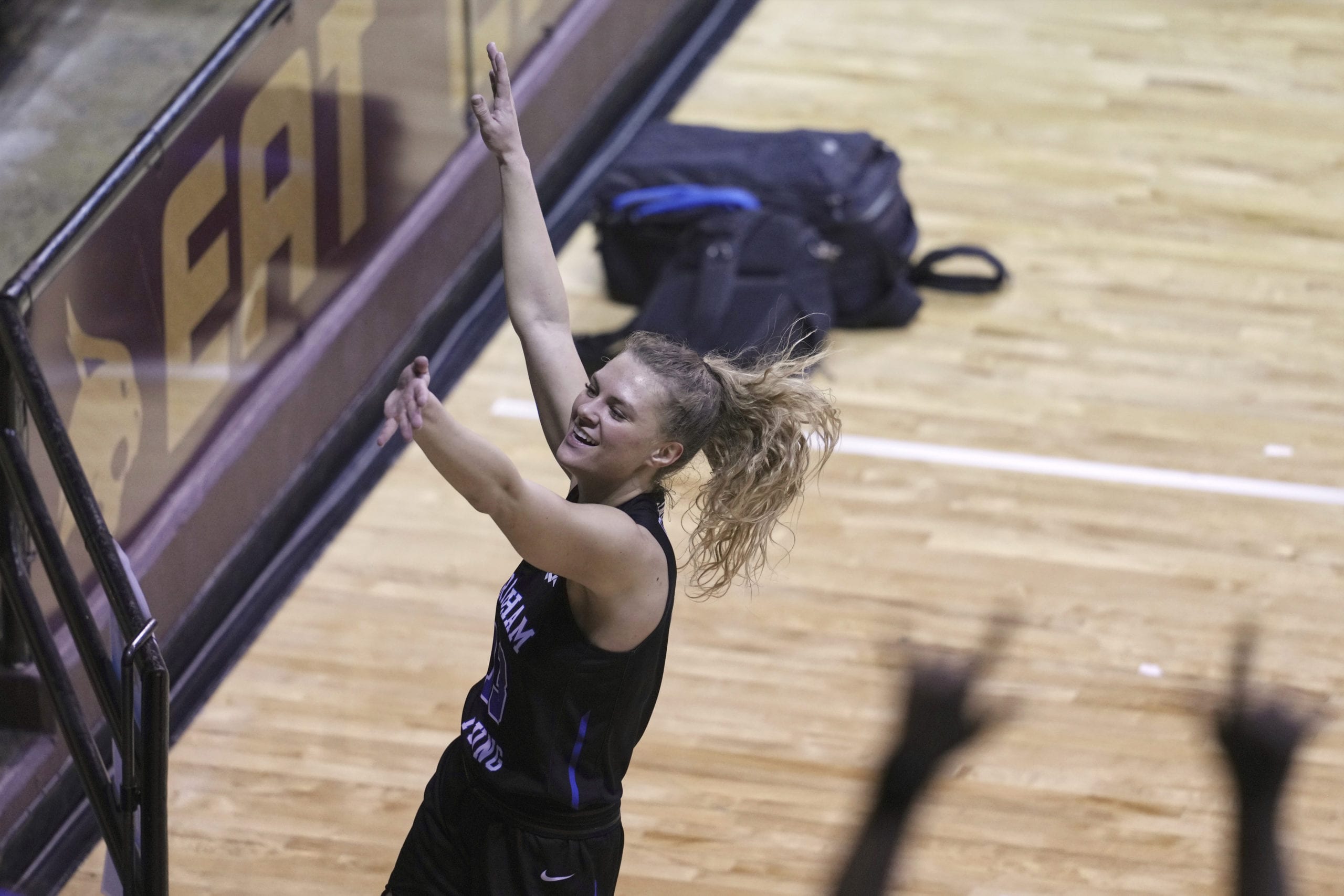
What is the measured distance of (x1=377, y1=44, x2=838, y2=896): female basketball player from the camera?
2.20 m

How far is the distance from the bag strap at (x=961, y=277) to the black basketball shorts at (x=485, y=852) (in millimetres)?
3373

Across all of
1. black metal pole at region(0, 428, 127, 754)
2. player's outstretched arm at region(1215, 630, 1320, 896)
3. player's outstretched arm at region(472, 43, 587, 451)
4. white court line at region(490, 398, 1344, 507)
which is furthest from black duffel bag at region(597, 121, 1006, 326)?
player's outstretched arm at region(472, 43, 587, 451)

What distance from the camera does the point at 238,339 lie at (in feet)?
13.7

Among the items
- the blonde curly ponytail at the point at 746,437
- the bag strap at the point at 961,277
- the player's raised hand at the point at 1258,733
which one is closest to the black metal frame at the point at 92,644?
the blonde curly ponytail at the point at 746,437

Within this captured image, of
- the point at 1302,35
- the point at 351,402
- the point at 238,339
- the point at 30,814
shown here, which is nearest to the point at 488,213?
the point at 351,402

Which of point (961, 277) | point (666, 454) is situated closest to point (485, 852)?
point (666, 454)

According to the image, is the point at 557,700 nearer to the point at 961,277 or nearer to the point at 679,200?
the point at 679,200

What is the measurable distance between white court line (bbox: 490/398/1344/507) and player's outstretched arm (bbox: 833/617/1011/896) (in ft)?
2.37

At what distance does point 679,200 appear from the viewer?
5328mm

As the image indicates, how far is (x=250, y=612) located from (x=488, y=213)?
1803 millimetres

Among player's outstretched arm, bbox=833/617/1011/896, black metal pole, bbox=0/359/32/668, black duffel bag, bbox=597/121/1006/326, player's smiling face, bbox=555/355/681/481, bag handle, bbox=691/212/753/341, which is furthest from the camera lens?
black duffel bag, bbox=597/121/1006/326

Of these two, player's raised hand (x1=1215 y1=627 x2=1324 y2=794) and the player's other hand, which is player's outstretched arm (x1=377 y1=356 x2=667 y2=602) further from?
player's raised hand (x1=1215 y1=627 x2=1324 y2=794)

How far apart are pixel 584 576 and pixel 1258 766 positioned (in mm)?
1927

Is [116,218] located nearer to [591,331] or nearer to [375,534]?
[375,534]
